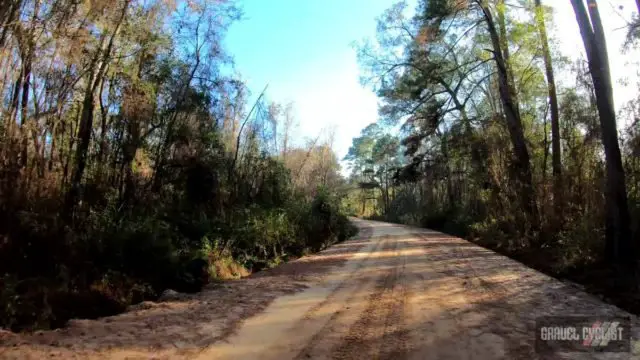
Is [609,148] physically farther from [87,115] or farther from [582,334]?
[87,115]

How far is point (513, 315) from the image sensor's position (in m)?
6.37

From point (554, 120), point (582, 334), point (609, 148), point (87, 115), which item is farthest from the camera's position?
point (554, 120)

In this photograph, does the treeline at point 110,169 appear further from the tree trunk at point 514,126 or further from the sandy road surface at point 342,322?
the tree trunk at point 514,126

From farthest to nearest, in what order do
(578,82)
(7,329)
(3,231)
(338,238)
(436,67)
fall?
(338,238) < (436,67) < (578,82) < (3,231) < (7,329)

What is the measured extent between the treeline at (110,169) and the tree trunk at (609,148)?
26.5 ft

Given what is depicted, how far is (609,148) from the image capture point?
31.3 feet

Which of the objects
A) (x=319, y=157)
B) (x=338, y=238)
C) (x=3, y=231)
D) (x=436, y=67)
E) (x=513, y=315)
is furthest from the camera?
(x=319, y=157)

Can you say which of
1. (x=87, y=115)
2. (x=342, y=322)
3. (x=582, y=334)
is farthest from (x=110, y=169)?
(x=582, y=334)

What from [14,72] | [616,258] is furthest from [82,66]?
[616,258]

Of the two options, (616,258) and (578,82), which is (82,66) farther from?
(578,82)

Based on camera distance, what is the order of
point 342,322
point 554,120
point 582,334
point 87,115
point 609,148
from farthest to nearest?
point 554,120 → point 87,115 → point 609,148 → point 342,322 → point 582,334

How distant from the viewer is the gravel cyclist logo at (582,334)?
16.4 feet

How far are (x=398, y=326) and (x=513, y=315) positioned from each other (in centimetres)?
167

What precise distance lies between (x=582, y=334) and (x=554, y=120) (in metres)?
13.1
